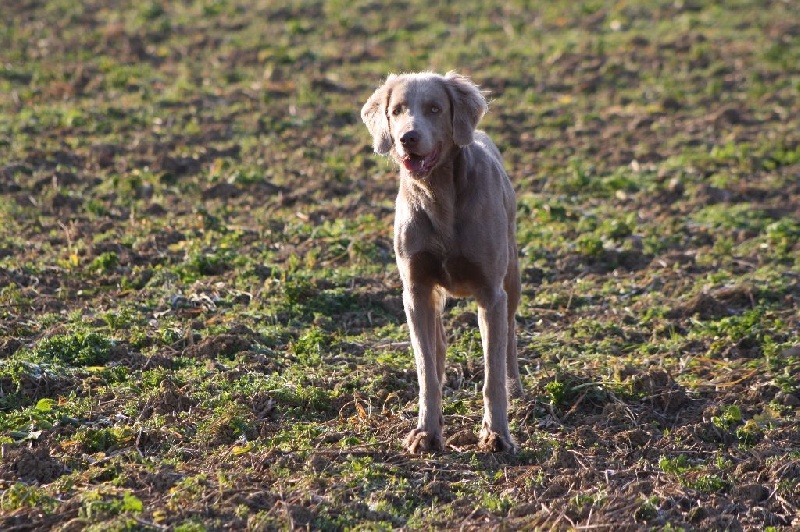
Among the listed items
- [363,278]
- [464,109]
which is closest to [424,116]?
[464,109]

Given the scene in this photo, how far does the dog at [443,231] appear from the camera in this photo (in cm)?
630

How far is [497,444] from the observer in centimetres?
620

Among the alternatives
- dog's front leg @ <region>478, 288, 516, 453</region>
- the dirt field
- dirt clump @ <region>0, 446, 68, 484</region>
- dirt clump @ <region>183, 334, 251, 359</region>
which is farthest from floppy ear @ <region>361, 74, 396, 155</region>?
dirt clump @ <region>0, 446, 68, 484</region>

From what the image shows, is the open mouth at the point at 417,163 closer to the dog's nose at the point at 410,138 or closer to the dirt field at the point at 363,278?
the dog's nose at the point at 410,138

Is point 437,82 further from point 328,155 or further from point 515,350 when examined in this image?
point 328,155

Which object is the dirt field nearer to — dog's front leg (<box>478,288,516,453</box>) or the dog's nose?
dog's front leg (<box>478,288,516,453</box>)

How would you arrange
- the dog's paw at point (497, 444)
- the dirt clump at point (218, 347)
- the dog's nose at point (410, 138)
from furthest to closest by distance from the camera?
1. the dirt clump at point (218, 347)
2. the dog's paw at point (497, 444)
3. the dog's nose at point (410, 138)

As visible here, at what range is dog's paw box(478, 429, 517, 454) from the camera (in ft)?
20.3

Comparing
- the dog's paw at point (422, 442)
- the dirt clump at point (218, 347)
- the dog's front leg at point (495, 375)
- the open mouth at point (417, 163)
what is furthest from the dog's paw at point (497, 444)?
the dirt clump at point (218, 347)

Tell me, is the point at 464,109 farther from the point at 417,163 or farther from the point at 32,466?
the point at 32,466

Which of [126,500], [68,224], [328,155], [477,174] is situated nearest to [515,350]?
[477,174]

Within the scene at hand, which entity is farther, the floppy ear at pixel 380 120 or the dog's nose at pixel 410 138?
the floppy ear at pixel 380 120

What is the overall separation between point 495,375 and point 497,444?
1.24ft

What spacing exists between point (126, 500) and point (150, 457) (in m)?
0.87
